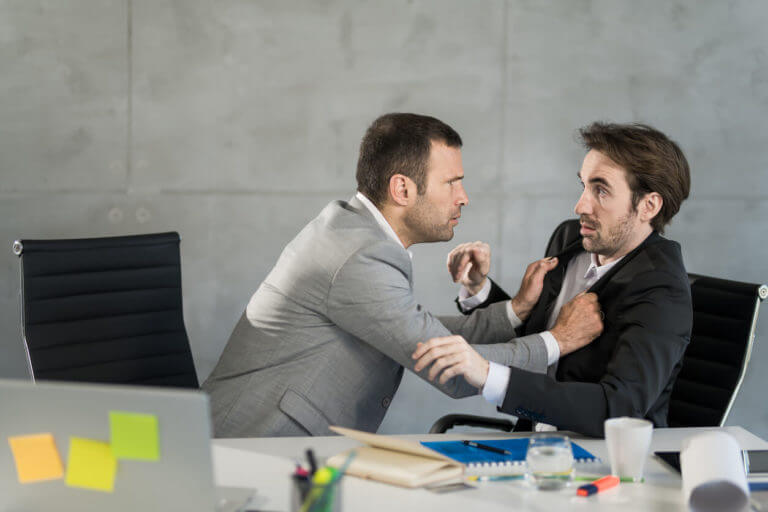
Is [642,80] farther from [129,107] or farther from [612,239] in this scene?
[129,107]

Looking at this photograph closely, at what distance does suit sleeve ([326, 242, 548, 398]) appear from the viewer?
2207 mm

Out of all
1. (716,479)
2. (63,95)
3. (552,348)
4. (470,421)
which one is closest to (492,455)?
(716,479)

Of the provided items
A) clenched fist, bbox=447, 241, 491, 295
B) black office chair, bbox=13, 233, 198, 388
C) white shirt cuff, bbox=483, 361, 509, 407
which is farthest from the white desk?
clenched fist, bbox=447, 241, 491, 295

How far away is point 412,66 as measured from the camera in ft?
12.8

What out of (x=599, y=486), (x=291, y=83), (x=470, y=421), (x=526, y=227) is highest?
(x=291, y=83)

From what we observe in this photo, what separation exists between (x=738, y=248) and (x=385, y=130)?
87.0 inches

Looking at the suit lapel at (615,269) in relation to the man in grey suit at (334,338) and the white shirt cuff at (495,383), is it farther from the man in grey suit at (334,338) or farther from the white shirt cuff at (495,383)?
the white shirt cuff at (495,383)

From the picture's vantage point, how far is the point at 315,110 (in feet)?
12.8

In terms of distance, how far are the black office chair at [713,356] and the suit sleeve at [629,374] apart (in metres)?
0.32

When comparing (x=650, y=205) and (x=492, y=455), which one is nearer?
(x=492, y=455)

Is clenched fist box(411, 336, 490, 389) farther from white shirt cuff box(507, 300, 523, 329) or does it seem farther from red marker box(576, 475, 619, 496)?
white shirt cuff box(507, 300, 523, 329)

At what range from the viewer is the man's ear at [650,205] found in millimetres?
2344

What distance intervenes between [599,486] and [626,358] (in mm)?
564

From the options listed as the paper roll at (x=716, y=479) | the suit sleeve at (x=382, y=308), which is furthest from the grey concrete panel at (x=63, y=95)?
the paper roll at (x=716, y=479)
